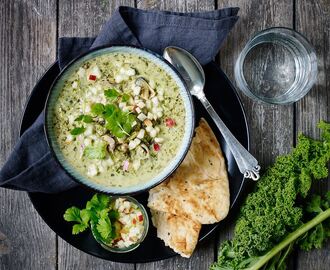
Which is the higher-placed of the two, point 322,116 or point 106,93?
point 106,93

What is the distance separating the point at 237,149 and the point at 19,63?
90cm

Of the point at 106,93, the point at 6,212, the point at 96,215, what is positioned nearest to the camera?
the point at 106,93

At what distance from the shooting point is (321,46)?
2.09 m

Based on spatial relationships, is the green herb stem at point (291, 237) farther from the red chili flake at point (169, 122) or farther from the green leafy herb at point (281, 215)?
the red chili flake at point (169, 122)

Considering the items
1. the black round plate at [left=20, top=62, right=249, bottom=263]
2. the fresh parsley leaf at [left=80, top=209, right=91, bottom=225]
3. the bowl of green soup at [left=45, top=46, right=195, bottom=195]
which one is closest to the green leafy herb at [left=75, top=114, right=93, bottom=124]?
the bowl of green soup at [left=45, top=46, right=195, bottom=195]

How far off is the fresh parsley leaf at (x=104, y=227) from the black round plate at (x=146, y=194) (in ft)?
A: 0.42

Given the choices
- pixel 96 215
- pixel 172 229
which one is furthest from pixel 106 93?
pixel 172 229

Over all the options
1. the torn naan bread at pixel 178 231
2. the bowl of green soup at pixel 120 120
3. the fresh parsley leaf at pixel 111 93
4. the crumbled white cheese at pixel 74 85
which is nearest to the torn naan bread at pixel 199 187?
the torn naan bread at pixel 178 231

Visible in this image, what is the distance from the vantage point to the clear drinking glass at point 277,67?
6.57 feet

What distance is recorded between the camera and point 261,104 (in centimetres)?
204

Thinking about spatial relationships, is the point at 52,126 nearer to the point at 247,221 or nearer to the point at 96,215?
the point at 96,215

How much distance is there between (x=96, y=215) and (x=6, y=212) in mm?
425

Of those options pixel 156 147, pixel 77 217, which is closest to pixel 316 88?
pixel 156 147

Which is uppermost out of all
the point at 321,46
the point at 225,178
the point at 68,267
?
the point at 321,46
